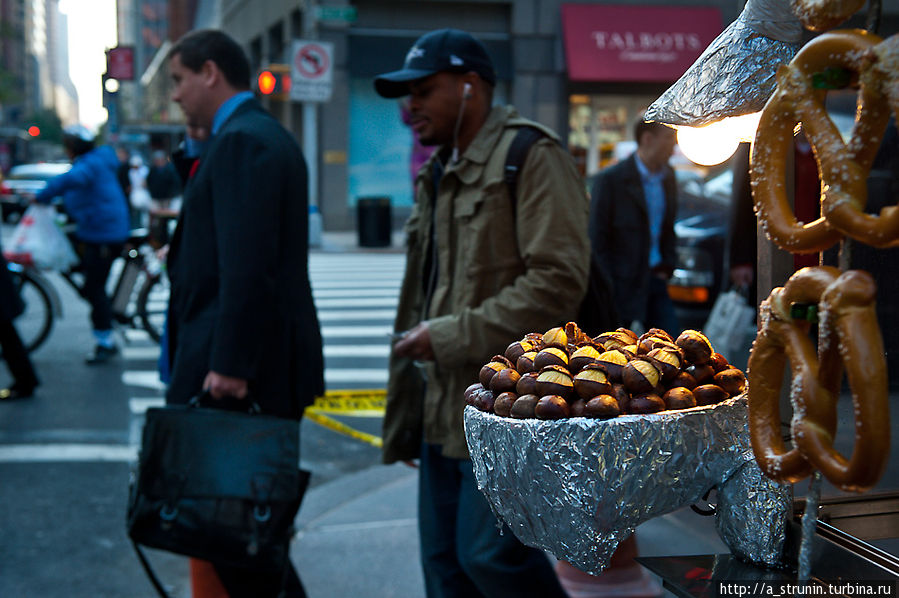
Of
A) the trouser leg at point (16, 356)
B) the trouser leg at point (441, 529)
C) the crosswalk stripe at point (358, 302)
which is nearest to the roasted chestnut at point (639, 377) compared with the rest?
the trouser leg at point (441, 529)

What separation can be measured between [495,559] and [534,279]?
2.59ft

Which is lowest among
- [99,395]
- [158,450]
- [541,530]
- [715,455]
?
[99,395]

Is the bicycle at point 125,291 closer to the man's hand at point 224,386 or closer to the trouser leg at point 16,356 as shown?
the trouser leg at point 16,356

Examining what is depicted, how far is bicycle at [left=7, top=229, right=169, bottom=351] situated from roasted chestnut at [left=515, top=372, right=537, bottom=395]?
8.97 metres

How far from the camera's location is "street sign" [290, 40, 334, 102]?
17953 mm

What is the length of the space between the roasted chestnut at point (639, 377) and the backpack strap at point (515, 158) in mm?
1512

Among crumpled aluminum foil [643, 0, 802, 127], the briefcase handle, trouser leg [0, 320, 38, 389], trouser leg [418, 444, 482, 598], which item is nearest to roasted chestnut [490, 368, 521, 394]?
crumpled aluminum foil [643, 0, 802, 127]

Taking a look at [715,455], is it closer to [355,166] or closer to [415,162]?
[415,162]

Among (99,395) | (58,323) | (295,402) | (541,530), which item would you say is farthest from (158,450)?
(58,323)

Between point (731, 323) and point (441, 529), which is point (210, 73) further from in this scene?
point (731, 323)

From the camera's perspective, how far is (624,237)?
5.62 meters

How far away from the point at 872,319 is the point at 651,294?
5.16 m

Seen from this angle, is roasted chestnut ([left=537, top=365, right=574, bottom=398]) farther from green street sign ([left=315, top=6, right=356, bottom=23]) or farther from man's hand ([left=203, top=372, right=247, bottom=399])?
green street sign ([left=315, top=6, right=356, bottom=23])

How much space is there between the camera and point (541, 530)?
1477mm
